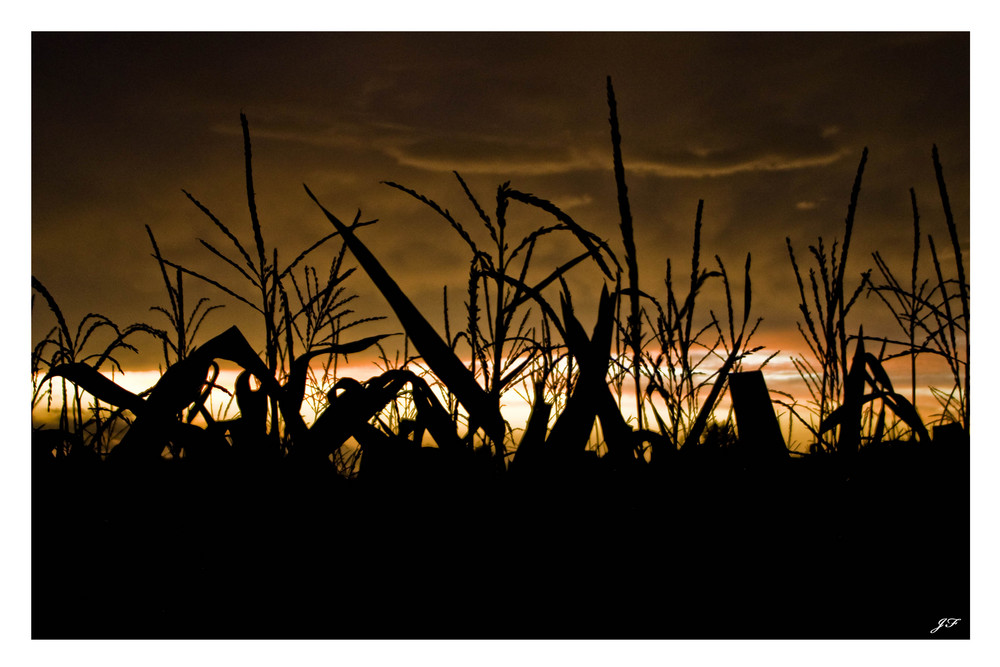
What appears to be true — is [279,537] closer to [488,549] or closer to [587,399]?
[488,549]

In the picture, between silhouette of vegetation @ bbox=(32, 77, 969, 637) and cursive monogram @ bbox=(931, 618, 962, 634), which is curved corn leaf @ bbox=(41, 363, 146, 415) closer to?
silhouette of vegetation @ bbox=(32, 77, 969, 637)

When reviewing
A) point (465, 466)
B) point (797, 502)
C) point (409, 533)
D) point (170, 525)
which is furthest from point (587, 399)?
point (170, 525)

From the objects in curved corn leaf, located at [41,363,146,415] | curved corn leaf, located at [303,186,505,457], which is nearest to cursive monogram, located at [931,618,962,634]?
curved corn leaf, located at [303,186,505,457]

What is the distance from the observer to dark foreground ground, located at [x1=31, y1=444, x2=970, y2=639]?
0.86 m

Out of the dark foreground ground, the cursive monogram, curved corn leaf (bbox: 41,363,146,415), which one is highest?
curved corn leaf (bbox: 41,363,146,415)

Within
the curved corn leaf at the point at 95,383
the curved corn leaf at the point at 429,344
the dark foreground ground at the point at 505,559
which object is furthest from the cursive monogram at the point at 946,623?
the curved corn leaf at the point at 95,383

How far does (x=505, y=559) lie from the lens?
2.80 feet

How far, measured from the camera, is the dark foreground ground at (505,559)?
0.86 meters

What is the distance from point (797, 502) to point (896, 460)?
1.30 feet

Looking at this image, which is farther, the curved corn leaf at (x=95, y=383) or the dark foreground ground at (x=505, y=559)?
the curved corn leaf at (x=95, y=383)

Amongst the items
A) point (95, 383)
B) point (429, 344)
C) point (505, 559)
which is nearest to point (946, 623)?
point (505, 559)

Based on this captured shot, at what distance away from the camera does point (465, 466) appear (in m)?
0.92

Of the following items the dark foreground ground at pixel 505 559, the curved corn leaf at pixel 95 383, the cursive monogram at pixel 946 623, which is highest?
the curved corn leaf at pixel 95 383

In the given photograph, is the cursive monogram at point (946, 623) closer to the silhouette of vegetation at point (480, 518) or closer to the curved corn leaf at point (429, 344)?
the silhouette of vegetation at point (480, 518)
